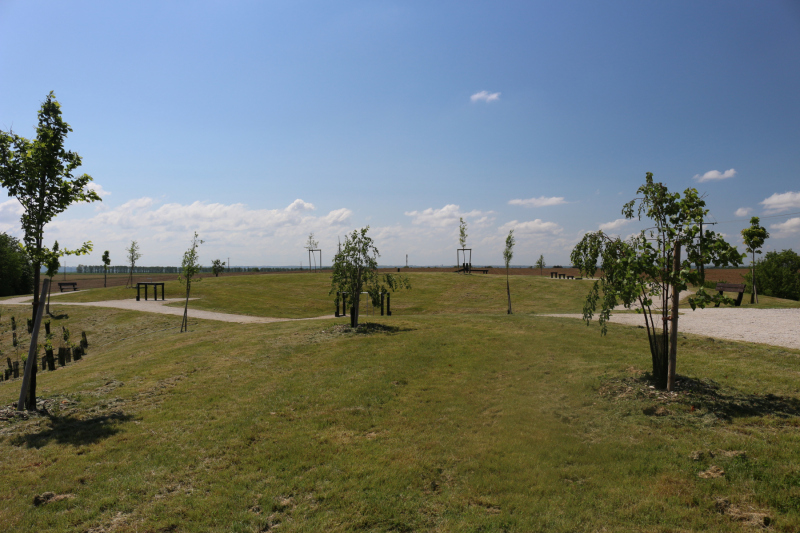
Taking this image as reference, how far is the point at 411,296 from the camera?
34.4 m

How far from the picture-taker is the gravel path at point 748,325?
12140 mm

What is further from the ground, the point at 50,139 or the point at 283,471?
the point at 50,139

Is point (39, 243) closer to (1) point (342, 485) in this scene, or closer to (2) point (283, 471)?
(2) point (283, 471)

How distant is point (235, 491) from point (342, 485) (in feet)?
4.25

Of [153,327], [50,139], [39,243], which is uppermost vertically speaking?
[50,139]

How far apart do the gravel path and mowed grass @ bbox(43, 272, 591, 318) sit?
279 inches

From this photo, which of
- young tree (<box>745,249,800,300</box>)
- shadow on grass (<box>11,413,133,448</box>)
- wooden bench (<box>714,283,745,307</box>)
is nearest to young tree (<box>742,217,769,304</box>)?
wooden bench (<box>714,283,745,307</box>)

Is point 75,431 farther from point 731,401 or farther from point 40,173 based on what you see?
point 731,401

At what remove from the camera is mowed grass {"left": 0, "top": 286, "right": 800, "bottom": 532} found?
4180mm

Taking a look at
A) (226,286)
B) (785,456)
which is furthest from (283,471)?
(226,286)

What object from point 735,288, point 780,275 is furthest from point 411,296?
point 780,275

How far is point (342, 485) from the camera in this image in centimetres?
481

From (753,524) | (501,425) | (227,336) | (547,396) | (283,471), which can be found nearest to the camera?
(753,524)

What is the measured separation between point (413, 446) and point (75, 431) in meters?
5.76
